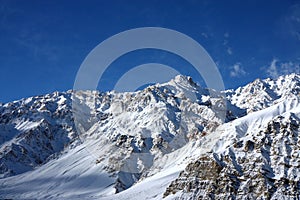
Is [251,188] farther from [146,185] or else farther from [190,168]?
[146,185]

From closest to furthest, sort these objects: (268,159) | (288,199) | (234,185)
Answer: (288,199) → (234,185) → (268,159)

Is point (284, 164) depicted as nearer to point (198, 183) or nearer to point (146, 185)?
point (198, 183)


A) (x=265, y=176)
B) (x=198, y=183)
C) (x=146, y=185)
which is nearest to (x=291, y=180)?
(x=265, y=176)

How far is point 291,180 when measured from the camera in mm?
126812

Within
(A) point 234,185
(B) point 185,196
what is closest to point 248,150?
(A) point 234,185

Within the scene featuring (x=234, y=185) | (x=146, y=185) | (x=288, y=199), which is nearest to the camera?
(x=288, y=199)

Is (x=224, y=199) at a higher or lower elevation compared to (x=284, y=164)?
lower

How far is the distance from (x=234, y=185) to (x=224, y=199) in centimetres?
610

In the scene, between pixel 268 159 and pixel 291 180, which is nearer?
pixel 291 180

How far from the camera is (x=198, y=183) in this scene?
5340 inches

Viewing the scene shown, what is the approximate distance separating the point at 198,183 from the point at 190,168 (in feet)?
30.6

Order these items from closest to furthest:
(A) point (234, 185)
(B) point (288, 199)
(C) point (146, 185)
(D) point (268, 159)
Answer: (B) point (288, 199) < (A) point (234, 185) < (D) point (268, 159) < (C) point (146, 185)

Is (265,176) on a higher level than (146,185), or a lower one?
lower

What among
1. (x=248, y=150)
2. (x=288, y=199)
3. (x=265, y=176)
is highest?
(x=248, y=150)
